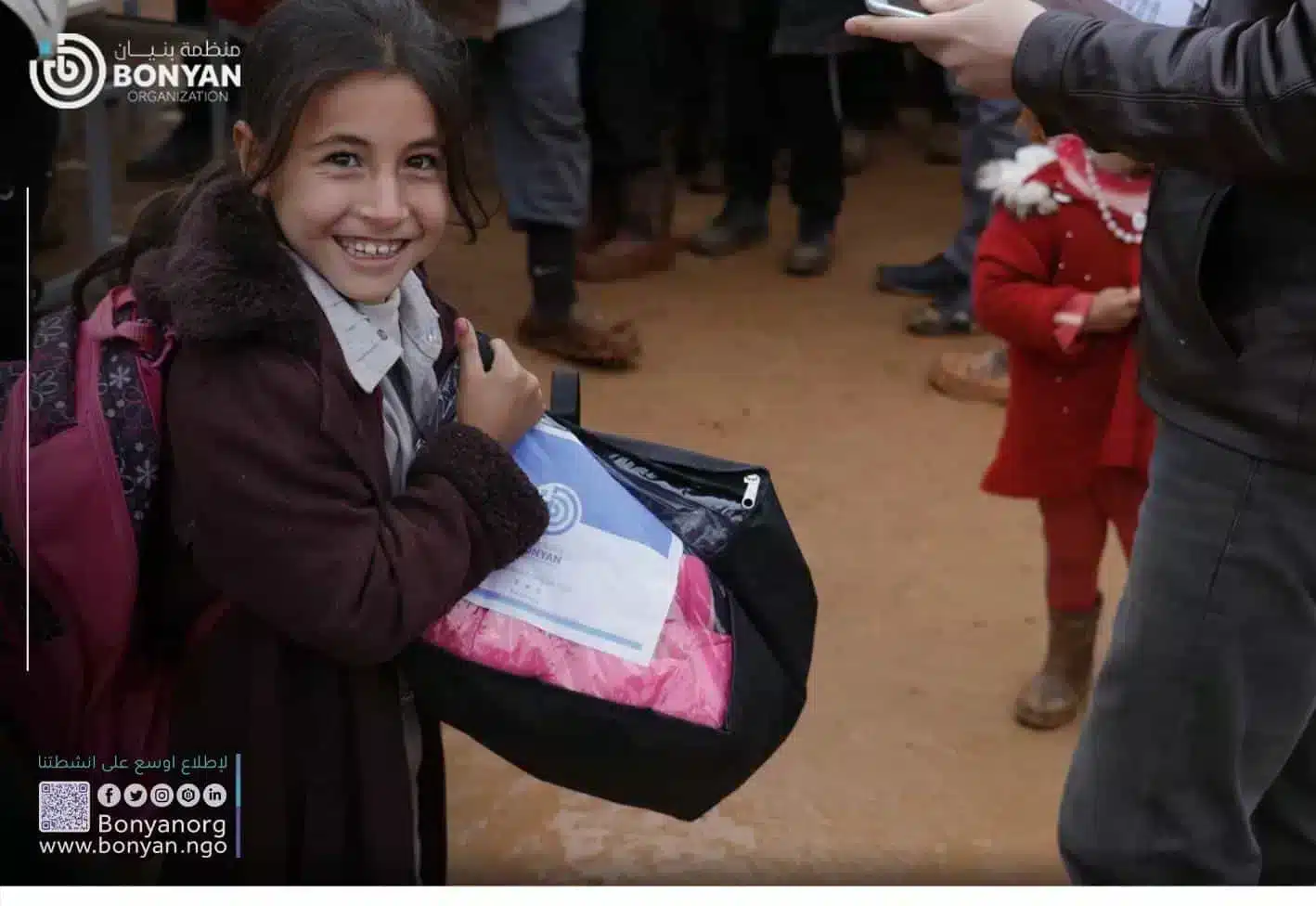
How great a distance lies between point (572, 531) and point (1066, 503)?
1.05 m

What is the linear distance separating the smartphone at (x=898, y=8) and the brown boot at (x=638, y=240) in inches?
97.4

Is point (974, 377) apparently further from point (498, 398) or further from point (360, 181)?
point (360, 181)

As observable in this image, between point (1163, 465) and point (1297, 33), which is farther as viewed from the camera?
point (1163, 465)

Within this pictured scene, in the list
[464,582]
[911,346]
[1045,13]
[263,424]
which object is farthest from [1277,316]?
[911,346]

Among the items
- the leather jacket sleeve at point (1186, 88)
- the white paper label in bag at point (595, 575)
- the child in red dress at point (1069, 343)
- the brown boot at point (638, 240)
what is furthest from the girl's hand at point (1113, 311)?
the brown boot at point (638, 240)

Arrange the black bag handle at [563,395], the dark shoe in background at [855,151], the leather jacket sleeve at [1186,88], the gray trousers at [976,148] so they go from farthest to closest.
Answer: the dark shoe in background at [855,151] < the gray trousers at [976,148] < the black bag handle at [563,395] < the leather jacket sleeve at [1186,88]

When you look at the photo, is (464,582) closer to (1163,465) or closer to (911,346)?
(1163,465)

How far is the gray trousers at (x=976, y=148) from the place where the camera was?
11.0 feet

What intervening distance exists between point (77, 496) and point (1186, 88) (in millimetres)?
836

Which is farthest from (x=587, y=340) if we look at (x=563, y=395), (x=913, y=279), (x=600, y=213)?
(x=563, y=395)

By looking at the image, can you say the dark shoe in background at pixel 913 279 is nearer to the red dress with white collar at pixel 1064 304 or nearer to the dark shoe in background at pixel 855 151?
the dark shoe in background at pixel 855 151

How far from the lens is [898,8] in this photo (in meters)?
1.35

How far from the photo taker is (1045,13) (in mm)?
1223

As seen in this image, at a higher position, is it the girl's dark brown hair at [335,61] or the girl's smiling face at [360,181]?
the girl's dark brown hair at [335,61]
